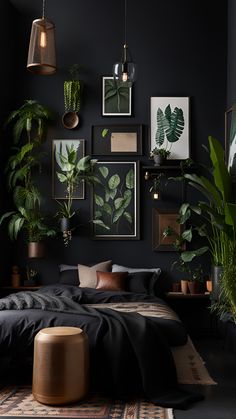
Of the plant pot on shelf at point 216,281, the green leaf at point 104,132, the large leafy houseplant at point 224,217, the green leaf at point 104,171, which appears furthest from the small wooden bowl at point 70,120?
the plant pot on shelf at point 216,281

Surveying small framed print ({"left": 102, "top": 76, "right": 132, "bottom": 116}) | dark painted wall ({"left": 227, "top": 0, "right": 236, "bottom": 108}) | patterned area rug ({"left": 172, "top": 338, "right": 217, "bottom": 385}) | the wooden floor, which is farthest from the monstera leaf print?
patterned area rug ({"left": 172, "top": 338, "right": 217, "bottom": 385})

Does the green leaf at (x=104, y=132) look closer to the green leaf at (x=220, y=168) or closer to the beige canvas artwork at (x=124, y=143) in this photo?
the beige canvas artwork at (x=124, y=143)

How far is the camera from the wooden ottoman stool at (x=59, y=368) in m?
3.75

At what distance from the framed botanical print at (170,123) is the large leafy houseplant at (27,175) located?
1327 mm

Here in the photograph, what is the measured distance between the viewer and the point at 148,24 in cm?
705

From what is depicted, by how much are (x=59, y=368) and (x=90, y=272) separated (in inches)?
106

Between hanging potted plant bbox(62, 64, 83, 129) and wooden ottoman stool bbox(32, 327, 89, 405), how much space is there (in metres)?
3.71

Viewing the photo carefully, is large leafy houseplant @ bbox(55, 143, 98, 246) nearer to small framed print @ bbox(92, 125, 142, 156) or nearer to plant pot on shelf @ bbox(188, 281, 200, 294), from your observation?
small framed print @ bbox(92, 125, 142, 156)

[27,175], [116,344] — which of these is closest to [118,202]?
[27,175]

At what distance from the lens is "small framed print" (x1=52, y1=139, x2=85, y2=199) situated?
274 inches

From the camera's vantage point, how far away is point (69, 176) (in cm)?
670

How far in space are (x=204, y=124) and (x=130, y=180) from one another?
3.88 ft

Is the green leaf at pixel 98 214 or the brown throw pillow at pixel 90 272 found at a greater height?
the green leaf at pixel 98 214

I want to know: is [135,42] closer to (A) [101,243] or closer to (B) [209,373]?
(A) [101,243]
